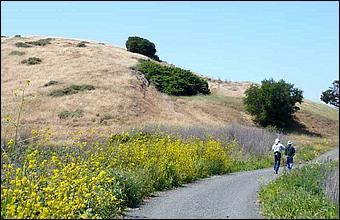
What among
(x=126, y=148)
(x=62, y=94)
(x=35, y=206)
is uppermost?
(x=35, y=206)

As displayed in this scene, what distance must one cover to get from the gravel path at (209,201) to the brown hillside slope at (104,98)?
20.6 metres

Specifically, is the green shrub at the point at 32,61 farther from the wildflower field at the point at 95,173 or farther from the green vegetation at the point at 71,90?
the wildflower field at the point at 95,173

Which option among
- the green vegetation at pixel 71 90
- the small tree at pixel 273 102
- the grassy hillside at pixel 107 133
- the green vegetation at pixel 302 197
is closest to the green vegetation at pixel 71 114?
the grassy hillside at pixel 107 133

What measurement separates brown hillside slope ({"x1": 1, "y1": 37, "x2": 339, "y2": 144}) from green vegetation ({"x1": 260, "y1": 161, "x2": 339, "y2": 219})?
24314mm

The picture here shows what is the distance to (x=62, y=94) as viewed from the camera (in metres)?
52.1

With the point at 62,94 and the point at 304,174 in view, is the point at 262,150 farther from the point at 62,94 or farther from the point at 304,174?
the point at 62,94

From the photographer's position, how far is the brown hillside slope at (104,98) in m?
45.3

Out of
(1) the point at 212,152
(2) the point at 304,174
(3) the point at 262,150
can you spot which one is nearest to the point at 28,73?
(3) the point at 262,150

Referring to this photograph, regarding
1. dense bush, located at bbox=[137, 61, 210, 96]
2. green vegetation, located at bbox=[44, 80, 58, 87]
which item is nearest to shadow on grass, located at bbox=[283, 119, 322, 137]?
dense bush, located at bbox=[137, 61, 210, 96]

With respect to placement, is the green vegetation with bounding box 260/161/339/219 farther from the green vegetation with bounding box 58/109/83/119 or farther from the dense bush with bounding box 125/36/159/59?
the dense bush with bounding box 125/36/159/59

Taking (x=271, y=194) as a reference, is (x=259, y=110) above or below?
below

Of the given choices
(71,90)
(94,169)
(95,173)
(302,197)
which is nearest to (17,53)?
(71,90)

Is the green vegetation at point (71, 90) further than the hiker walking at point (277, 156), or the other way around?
the green vegetation at point (71, 90)

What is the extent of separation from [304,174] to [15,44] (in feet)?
214
